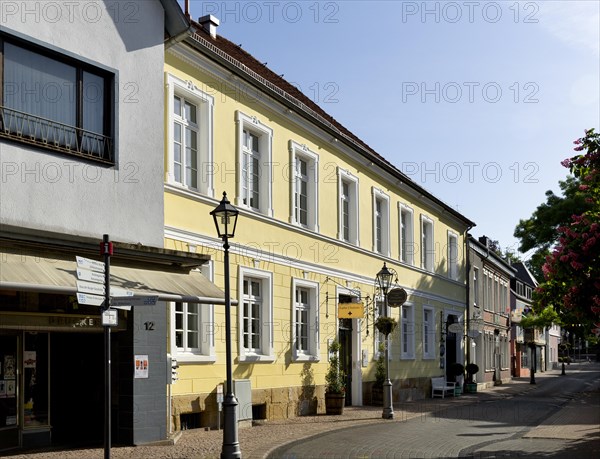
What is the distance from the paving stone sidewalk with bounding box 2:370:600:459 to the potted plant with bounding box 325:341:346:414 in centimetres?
37

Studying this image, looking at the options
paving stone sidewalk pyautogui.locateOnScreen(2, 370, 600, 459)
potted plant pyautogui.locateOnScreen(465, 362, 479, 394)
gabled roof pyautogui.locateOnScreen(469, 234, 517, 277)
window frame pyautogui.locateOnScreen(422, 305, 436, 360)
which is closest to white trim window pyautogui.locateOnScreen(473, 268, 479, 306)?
gabled roof pyautogui.locateOnScreen(469, 234, 517, 277)

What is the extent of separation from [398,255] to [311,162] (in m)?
7.53

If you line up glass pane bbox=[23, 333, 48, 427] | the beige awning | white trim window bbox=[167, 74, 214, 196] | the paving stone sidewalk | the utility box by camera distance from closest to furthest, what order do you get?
the beige awning, the paving stone sidewalk, glass pane bbox=[23, 333, 48, 427], white trim window bbox=[167, 74, 214, 196], the utility box

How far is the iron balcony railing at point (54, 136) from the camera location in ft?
38.5

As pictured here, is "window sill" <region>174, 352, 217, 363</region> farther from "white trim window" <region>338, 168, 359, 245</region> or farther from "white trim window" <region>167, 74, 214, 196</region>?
"white trim window" <region>338, 168, 359, 245</region>

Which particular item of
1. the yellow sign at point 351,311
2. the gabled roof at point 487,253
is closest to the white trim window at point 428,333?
the gabled roof at point 487,253

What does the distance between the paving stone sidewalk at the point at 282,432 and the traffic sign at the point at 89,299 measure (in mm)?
4237

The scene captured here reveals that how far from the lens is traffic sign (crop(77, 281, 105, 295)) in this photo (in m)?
8.23

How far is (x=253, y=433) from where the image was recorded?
16000 mm

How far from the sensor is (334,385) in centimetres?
2105

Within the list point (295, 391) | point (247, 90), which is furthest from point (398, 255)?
point (247, 90)

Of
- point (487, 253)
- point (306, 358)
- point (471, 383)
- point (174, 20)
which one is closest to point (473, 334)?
point (471, 383)

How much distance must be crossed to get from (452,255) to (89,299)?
29.3 m

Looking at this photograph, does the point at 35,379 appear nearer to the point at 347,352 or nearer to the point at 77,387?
the point at 77,387
